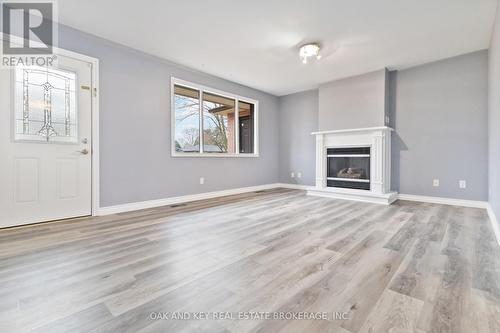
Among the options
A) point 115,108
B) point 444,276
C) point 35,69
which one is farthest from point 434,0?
point 35,69

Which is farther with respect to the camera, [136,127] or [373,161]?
[373,161]

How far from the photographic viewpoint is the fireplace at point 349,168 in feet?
14.3

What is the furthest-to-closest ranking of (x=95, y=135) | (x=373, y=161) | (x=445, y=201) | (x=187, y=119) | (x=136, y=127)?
(x=187, y=119) → (x=373, y=161) → (x=445, y=201) → (x=136, y=127) → (x=95, y=135)

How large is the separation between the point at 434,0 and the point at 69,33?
168 inches

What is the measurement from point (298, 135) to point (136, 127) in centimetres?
380

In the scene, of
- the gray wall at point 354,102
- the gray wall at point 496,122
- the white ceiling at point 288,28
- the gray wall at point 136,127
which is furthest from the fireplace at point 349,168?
the gray wall at point 136,127

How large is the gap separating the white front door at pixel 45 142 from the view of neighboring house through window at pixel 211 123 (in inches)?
54.1

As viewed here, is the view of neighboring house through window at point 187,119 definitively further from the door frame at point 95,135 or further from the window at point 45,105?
the window at point 45,105

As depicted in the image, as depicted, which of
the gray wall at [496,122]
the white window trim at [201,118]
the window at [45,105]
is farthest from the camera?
the white window trim at [201,118]

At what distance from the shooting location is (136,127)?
353cm

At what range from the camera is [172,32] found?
302cm

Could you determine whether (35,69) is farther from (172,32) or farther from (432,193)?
(432,193)

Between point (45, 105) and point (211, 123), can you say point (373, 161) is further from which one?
point (45, 105)

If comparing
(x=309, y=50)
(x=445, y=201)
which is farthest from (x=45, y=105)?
(x=445, y=201)
